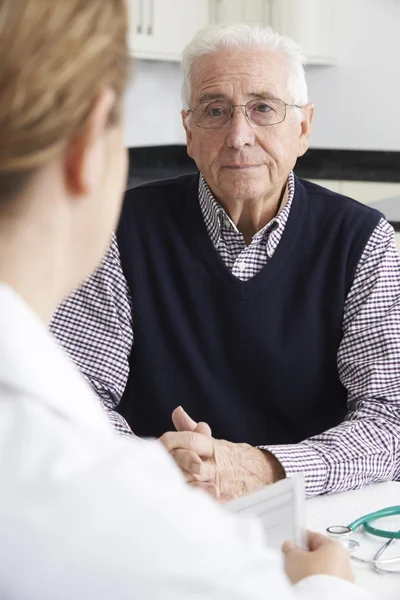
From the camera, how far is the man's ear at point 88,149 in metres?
0.57

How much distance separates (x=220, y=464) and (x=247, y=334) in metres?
0.35

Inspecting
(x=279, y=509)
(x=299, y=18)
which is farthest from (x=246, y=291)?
(x=299, y=18)

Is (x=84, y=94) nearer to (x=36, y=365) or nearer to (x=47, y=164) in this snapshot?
(x=47, y=164)

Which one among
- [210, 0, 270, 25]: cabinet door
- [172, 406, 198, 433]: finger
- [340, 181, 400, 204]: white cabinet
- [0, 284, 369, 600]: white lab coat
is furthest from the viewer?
[210, 0, 270, 25]: cabinet door

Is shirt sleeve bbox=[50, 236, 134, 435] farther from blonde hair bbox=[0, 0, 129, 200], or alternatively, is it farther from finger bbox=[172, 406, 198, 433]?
blonde hair bbox=[0, 0, 129, 200]

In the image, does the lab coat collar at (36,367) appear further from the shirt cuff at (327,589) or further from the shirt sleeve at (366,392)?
the shirt sleeve at (366,392)

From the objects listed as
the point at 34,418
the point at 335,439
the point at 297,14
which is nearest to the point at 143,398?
the point at 335,439

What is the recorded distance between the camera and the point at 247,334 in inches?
65.1

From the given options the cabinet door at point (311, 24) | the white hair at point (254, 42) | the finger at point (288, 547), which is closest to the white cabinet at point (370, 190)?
the cabinet door at point (311, 24)

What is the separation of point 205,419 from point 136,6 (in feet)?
8.54

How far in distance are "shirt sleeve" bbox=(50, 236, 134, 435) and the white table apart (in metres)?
0.48

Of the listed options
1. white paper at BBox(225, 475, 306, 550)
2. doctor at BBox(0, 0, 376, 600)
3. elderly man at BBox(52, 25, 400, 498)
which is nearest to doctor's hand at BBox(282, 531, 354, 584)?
white paper at BBox(225, 475, 306, 550)

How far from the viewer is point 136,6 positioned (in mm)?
3816

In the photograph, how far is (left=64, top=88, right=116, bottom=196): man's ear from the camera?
569mm
